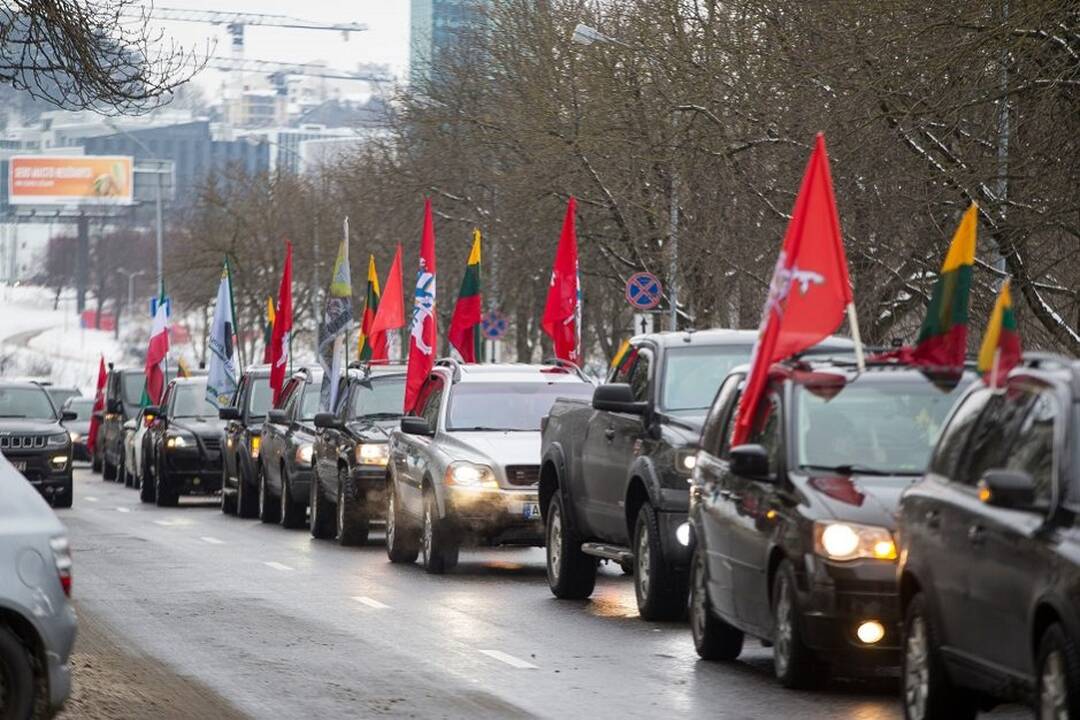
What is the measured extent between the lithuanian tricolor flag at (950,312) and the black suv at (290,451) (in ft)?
49.2

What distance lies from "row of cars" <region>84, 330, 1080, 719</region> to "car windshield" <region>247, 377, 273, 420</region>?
33.4 ft

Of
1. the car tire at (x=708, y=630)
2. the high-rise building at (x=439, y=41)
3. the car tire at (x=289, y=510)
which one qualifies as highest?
the high-rise building at (x=439, y=41)

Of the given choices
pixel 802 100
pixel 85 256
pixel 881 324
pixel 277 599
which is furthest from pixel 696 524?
pixel 85 256

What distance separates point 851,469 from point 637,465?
4.01m

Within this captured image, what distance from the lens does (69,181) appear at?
194 m

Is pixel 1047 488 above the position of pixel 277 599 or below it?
above

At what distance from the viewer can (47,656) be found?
9.16 m

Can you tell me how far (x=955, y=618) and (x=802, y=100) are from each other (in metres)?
19.1

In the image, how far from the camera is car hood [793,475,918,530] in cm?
1138

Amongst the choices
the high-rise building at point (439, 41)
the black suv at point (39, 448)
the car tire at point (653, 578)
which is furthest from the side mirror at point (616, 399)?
the high-rise building at point (439, 41)

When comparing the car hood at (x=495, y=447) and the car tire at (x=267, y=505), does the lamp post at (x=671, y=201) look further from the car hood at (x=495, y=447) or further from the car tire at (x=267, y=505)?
the car hood at (x=495, y=447)

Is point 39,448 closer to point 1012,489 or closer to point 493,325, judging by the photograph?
point 493,325

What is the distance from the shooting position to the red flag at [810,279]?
43.7ft

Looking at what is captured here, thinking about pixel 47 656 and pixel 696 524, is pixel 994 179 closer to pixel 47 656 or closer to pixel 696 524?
pixel 696 524
